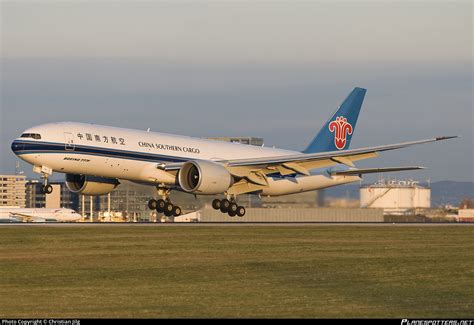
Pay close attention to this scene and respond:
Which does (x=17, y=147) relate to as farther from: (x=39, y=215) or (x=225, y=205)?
(x=39, y=215)

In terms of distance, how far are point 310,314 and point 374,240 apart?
827 inches

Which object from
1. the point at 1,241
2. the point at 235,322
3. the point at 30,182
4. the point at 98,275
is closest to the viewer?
the point at 235,322

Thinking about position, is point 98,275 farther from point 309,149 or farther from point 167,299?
point 309,149

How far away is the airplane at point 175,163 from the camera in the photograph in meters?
49.8

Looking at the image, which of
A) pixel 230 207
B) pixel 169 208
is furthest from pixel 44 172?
pixel 230 207

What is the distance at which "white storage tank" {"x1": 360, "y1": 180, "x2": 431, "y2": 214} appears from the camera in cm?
8468

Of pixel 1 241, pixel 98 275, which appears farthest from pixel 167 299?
pixel 1 241

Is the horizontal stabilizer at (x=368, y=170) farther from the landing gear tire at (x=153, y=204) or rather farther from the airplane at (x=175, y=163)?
the landing gear tire at (x=153, y=204)

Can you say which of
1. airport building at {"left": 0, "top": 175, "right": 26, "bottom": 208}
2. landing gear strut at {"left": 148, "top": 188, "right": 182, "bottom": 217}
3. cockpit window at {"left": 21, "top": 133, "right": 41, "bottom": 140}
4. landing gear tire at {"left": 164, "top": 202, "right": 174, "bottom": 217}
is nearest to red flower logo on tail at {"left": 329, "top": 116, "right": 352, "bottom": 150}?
landing gear strut at {"left": 148, "top": 188, "right": 182, "bottom": 217}

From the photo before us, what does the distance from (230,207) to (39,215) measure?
40694 mm

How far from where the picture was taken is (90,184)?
186 ft

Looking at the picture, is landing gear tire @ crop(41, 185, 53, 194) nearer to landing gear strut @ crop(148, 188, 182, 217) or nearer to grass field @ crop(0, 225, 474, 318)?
grass field @ crop(0, 225, 474, 318)

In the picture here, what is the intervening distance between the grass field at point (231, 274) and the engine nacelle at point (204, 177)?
757 cm

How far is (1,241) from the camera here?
3734 centimetres
